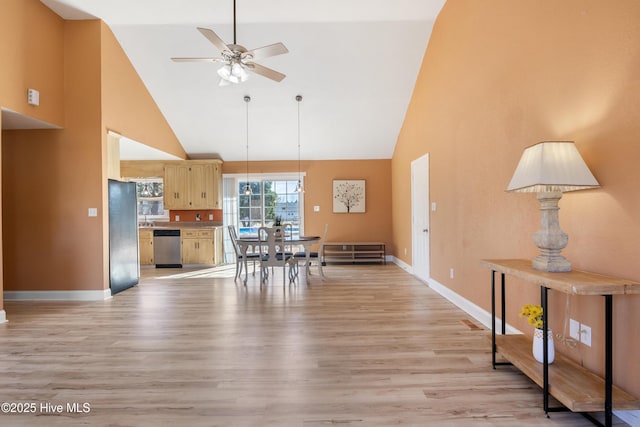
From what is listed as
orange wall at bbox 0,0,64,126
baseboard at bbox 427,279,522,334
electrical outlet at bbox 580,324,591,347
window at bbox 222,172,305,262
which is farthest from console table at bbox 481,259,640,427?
window at bbox 222,172,305,262

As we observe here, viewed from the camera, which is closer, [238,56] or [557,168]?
[557,168]

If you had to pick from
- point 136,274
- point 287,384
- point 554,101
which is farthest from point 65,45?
point 554,101

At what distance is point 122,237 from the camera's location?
202 inches

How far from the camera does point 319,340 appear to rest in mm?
3025

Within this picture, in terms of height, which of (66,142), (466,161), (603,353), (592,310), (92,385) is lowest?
(92,385)

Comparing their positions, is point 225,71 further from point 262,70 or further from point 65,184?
point 65,184

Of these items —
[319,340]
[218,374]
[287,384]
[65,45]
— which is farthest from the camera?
[65,45]

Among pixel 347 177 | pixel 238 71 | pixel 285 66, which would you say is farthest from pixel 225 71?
pixel 347 177

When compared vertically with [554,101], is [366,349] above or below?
A: below

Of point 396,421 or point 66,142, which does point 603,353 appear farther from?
point 66,142

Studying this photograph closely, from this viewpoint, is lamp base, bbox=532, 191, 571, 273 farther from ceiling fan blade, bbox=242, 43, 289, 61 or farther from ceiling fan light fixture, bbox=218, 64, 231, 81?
ceiling fan light fixture, bbox=218, 64, 231, 81

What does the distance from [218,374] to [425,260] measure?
3.80m

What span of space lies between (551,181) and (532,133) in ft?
3.14

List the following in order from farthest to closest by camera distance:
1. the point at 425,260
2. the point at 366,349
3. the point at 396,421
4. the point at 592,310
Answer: the point at 425,260 → the point at 366,349 → the point at 592,310 → the point at 396,421
